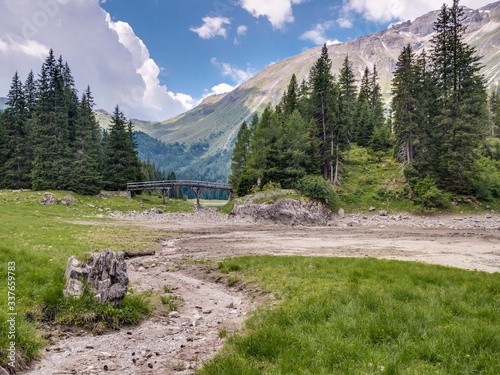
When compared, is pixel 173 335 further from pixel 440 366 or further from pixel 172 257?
pixel 172 257

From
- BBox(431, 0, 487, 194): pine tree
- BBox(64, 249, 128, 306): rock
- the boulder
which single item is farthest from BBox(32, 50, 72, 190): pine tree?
BBox(431, 0, 487, 194): pine tree

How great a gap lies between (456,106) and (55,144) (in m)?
78.9

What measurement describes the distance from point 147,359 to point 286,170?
46.8m

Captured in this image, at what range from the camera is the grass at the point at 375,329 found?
19.0 ft

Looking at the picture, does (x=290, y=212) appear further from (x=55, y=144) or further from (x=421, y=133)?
(x=55, y=144)

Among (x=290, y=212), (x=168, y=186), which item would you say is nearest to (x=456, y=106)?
(x=290, y=212)

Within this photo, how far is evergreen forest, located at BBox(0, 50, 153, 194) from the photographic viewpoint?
214 feet

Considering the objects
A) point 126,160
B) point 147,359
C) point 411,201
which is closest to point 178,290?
point 147,359

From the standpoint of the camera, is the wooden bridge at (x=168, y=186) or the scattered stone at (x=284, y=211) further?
the wooden bridge at (x=168, y=186)

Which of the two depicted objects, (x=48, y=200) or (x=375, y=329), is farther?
(x=48, y=200)

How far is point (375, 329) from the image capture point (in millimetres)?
7043

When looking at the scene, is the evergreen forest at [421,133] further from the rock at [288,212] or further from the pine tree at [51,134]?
the pine tree at [51,134]

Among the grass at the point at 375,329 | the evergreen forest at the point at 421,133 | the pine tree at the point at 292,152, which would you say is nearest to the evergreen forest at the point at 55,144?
the evergreen forest at the point at 421,133

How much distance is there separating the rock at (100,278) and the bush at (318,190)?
136 feet
